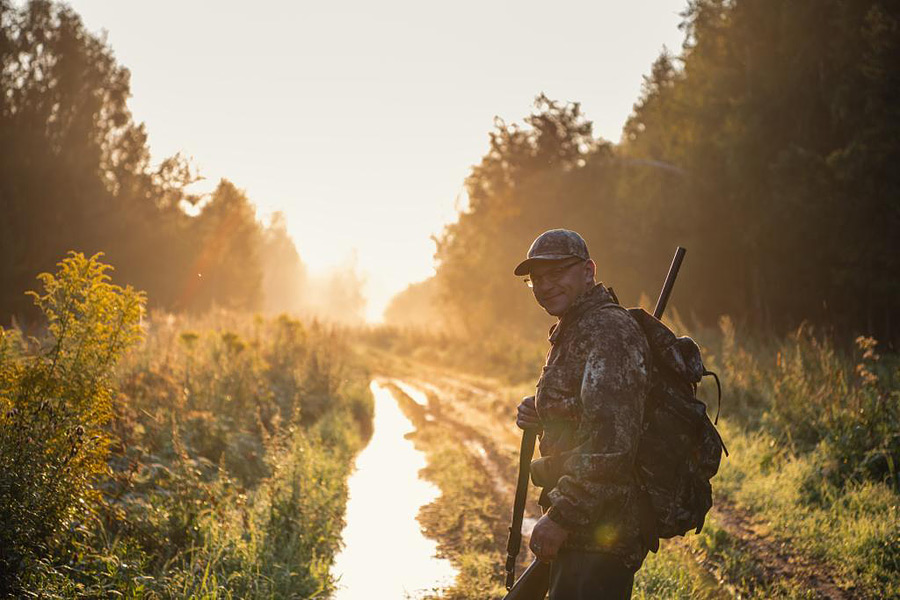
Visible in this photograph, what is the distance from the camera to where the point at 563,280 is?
2.71m

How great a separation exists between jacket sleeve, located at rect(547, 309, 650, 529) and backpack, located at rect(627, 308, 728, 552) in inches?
4.6

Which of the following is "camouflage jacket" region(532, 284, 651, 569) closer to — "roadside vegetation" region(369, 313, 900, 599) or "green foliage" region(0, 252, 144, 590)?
"roadside vegetation" region(369, 313, 900, 599)

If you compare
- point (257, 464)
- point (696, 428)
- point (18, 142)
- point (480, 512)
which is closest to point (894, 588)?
point (696, 428)

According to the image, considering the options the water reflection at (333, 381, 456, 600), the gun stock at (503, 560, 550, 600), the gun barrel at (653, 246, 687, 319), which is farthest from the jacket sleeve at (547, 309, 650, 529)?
the water reflection at (333, 381, 456, 600)

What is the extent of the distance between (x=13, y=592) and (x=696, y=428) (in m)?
3.49

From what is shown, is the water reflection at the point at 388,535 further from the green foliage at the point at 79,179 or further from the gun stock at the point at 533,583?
the green foliage at the point at 79,179

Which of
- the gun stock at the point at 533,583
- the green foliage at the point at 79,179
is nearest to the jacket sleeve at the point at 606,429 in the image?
the gun stock at the point at 533,583

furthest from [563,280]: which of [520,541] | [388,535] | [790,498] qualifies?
[790,498]

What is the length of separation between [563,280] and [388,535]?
4.77m

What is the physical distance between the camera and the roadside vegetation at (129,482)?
3.45 meters

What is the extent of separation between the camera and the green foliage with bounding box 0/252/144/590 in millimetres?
3275

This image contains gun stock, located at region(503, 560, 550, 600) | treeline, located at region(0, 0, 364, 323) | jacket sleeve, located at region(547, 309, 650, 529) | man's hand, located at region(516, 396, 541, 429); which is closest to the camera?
jacket sleeve, located at region(547, 309, 650, 529)

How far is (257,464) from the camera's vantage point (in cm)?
746

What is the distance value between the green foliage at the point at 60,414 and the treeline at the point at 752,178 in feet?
41.4
